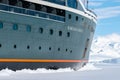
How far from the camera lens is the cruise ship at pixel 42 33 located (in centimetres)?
3022

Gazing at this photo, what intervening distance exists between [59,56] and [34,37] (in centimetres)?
502

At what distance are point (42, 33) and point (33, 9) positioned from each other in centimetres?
263

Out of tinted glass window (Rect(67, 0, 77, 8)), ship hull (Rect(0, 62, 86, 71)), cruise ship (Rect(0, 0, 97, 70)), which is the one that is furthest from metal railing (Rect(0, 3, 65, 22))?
ship hull (Rect(0, 62, 86, 71))

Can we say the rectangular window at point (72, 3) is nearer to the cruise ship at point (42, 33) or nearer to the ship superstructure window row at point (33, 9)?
the cruise ship at point (42, 33)

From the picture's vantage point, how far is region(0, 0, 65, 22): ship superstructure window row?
102ft

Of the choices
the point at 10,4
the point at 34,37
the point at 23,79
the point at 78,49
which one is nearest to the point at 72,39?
the point at 78,49

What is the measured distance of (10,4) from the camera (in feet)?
107

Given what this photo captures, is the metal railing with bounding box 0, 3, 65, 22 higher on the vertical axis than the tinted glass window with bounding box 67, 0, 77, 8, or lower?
lower

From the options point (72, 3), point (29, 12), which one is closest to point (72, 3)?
point (72, 3)

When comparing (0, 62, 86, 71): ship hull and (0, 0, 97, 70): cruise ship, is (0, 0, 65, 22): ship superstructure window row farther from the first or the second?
(0, 62, 86, 71): ship hull

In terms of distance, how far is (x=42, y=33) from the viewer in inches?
1345

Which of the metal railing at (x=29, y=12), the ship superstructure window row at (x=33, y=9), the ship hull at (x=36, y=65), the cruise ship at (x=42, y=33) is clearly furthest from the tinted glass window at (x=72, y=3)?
the ship hull at (x=36, y=65)

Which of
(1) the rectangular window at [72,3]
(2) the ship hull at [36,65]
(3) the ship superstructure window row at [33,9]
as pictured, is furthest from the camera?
(1) the rectangular window at [72,3]

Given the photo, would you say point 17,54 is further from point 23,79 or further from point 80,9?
point 80,9
